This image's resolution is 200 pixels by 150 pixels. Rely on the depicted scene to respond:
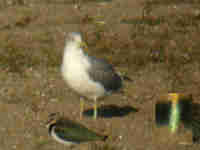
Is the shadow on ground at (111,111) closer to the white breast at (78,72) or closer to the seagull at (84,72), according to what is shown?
the seagull at (84,72)

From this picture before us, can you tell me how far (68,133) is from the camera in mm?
6594

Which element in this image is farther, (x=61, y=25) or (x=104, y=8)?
(x=104, y=8)

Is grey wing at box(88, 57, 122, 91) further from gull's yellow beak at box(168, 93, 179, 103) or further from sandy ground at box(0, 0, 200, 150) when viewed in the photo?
gull's yellow beak at box(168, 93, 179, 103)

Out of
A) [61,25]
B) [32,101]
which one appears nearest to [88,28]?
[61,25]

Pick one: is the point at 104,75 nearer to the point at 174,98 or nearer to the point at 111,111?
the point at 111,111

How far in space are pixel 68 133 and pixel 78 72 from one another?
36.0 inches

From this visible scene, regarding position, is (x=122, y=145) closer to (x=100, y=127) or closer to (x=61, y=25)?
(x=100, y=127)

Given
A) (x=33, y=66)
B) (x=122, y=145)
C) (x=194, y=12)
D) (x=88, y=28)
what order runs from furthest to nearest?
1. (x=194, y=12)
2. (x=88, y=28)
3. (x=33, y=66)
4. (x=122, y=145)

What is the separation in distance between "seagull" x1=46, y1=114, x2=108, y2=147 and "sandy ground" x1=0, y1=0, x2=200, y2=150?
0.38 ft

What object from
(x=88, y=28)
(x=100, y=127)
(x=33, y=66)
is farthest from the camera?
(x=88, y=28)

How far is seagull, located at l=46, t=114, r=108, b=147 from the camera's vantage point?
6.60 metres

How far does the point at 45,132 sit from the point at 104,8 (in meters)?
7.12

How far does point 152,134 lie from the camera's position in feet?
23.3

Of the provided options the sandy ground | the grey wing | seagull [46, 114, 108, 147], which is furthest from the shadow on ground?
seagull [46, 114, 108, 147]
